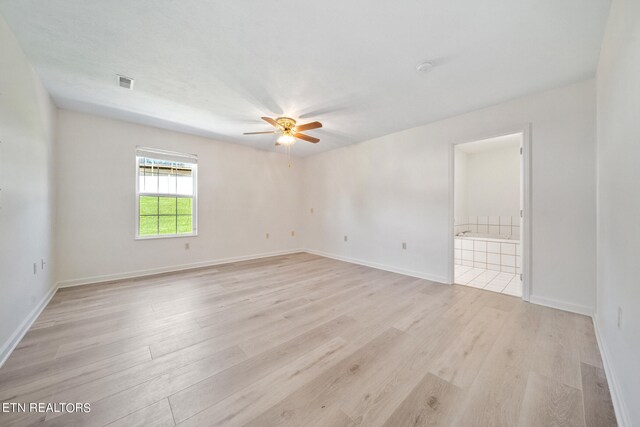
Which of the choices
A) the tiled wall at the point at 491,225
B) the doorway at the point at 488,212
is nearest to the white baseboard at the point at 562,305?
the doorway at the point at 488,212

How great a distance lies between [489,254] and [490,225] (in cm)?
141

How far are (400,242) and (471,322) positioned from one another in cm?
194

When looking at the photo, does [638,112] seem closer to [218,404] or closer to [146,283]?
[218,404]

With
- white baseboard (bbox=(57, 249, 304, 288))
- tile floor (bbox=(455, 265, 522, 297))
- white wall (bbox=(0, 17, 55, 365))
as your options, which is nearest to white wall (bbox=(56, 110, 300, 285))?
white baseboard (bbox=(57, 249, 304, 288))

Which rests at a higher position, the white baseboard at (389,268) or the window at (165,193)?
the window at (165,193)

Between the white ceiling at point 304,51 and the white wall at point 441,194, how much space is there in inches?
14.4

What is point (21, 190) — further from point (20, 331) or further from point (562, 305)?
point (562, 305)

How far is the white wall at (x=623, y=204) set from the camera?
1119 mm

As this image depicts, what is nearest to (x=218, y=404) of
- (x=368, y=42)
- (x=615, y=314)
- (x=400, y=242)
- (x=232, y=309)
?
(x=232, y=309)

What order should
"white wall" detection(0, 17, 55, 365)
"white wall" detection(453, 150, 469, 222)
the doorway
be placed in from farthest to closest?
1. "white wall" detection(453, 150, 469, 222)
2. the doorway
3. "white wall" detection(0, 17, 55, 365)

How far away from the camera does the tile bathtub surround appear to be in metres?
5.12

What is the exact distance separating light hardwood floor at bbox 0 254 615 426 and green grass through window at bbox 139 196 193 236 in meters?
1.38

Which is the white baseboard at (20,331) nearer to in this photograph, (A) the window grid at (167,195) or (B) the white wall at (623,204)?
(A) the window grid at (167,195)

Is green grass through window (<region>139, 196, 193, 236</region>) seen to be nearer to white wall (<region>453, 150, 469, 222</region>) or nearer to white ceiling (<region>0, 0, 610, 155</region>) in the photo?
white ceiling (<region>0, 0, 610, 155</region>)
